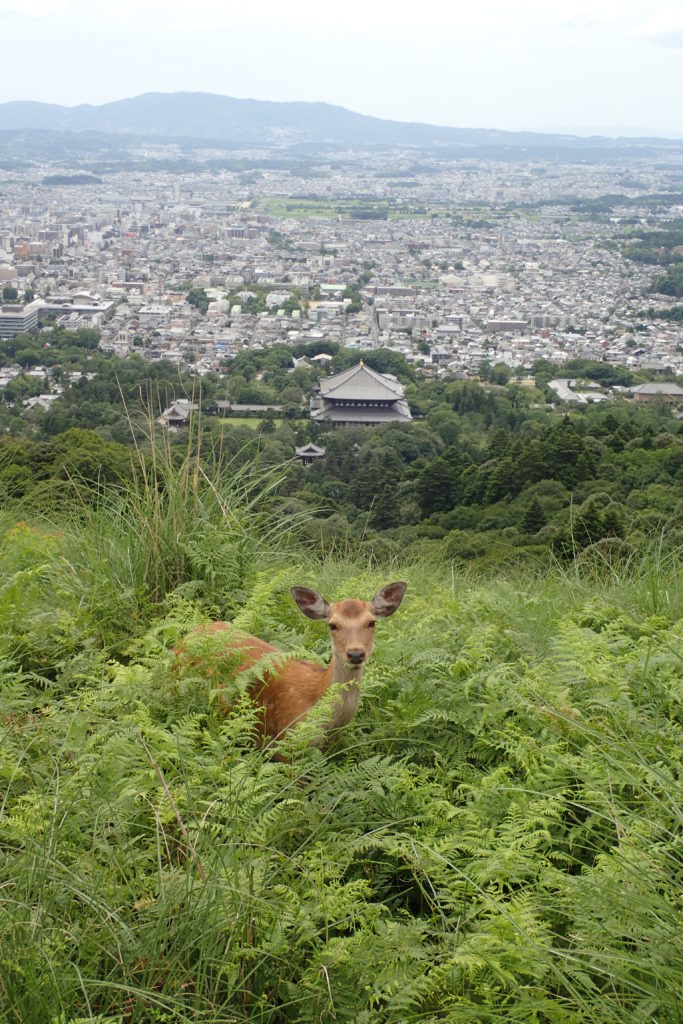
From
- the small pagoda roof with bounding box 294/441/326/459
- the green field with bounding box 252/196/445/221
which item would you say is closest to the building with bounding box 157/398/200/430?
the small pagoda roof with bounding box 294/441/326/459

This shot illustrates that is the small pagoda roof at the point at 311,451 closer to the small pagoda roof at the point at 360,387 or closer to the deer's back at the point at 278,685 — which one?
the small pagoda roof at the point at 360,387

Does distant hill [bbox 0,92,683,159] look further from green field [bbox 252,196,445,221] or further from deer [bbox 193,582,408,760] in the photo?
deer [bbox 193,582,408,760]

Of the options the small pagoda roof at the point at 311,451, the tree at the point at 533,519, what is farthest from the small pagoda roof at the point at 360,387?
the tree at the point at 533,519

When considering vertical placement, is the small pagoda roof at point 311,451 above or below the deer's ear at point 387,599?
below

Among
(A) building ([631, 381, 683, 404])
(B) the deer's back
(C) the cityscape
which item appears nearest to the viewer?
(B) the deer's back

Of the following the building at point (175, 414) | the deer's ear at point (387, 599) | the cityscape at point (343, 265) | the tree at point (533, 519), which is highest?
the deer's ear at point (387, 599)
